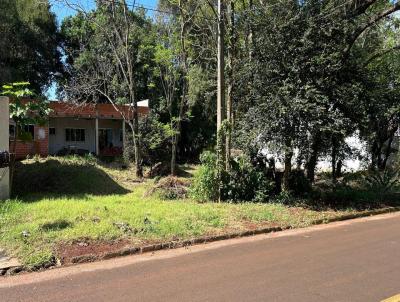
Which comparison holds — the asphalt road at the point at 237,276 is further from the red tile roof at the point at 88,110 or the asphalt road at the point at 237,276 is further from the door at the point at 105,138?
the door at the point at 105,138

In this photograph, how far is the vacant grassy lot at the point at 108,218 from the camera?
29.3ft

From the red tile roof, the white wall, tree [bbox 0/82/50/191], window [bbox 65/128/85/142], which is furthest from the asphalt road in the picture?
window [bbox 65/128/85/142]

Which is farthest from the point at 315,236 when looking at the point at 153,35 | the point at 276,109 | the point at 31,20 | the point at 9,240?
the point at 31,20

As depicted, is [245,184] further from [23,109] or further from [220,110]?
[23,109]

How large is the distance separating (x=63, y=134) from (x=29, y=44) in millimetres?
8708

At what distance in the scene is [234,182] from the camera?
14.7 m

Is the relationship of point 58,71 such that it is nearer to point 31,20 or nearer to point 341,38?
point 31,20

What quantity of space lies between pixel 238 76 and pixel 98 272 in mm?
9944

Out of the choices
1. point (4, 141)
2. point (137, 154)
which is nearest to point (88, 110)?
point (137, 154)

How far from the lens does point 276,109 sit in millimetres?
13938

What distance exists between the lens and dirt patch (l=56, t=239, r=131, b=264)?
8133 mm

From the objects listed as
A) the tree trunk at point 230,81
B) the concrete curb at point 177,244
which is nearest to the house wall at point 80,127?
the tree trunk at point 230,81

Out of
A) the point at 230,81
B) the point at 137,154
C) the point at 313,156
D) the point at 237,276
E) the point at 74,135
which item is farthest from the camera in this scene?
the point at 74,135

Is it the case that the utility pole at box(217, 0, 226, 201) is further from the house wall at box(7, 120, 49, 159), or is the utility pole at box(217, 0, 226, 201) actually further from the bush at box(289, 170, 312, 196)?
the house wall at box(7, 120, 49, 159)
